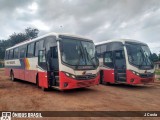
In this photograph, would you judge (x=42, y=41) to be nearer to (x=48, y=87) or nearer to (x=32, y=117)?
(x=48, y=87)

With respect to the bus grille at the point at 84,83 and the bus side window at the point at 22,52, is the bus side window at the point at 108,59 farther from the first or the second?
the bus side window at the point at 22,52

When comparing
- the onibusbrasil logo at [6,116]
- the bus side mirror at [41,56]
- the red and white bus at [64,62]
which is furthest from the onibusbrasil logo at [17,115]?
the bus side mirror at [41,56]

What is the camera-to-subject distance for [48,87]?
10.6 meters

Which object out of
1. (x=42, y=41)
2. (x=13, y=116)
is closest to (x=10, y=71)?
(x=42, y=41)

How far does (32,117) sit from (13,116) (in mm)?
677

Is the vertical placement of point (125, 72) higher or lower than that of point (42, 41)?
lower

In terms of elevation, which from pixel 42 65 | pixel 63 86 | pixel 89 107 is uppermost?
pixel 42 65

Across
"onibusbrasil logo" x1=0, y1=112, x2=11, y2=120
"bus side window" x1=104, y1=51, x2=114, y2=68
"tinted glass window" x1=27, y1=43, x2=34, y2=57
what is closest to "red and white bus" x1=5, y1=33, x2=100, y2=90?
"tinted glass window" x1=27, y1=43, x2=34, y2=57

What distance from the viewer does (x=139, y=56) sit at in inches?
499

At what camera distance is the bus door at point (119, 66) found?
12.9 m

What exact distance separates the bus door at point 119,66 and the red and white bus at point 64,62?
278 centimetres

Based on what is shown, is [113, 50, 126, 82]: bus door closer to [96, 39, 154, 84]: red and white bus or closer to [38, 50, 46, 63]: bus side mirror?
[96, 39, 154, 84]: red and white bus

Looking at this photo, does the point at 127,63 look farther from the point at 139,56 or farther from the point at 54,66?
the point at 54,66

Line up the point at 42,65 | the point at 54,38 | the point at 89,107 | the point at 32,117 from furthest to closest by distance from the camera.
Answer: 1. the point at 42,65
2. the point at 54,38
3. the point at 89,107
4. the point at 32,117
